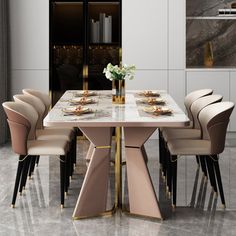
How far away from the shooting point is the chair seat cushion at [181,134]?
5789 mm

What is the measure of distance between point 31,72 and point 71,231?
150 inches

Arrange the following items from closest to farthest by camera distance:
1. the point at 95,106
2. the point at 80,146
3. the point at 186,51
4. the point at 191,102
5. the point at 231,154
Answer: the point at 95,106
the point at 191,102
the point at 231,154
the point at 80,146
the point at 186,51

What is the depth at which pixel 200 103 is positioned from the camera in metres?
6.04

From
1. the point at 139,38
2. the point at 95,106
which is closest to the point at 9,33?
the point at 139,38

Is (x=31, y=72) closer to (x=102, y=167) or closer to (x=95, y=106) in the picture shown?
(x=95, y=106)

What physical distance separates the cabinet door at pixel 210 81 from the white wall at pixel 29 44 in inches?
69.5

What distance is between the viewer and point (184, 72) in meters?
7.91

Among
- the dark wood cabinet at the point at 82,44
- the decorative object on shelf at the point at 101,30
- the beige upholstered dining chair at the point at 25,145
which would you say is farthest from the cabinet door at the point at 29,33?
the beige upholstered dining chair at the point at 25,145

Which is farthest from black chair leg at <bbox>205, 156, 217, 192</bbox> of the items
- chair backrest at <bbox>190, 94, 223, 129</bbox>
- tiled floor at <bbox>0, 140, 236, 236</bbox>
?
chair backrest at <bbox>190, 94, 223, 129</bbox>

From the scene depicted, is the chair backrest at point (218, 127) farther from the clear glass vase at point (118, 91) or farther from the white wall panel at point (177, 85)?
the white wall panel at point (177, 85)

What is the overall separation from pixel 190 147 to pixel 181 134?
0.80 meters

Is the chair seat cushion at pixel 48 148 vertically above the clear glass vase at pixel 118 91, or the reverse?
the clear glass vase at pixel 118 91

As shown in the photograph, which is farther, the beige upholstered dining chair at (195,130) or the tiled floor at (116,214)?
the beige upholstered dining chair at (195,130)

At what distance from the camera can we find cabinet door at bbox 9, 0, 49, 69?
7809 mm
